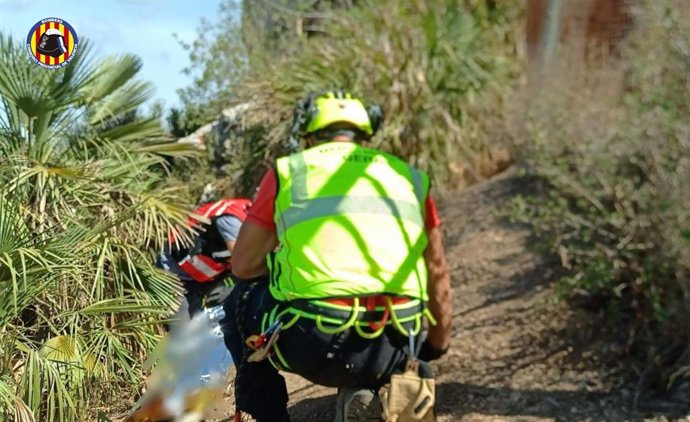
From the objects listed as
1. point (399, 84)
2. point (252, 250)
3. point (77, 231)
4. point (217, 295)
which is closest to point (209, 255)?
point (217, 295)

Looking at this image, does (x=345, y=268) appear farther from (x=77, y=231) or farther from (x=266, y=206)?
(x=77, y=231)

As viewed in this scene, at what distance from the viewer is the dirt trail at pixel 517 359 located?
17.5 ft

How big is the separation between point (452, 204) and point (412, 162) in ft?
2.06

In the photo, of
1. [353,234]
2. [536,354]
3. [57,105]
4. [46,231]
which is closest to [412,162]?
[536,354]

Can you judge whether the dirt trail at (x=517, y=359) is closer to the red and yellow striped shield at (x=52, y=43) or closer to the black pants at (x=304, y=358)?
the black pants at (x=304, y=358)

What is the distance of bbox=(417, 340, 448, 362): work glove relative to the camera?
4.00m

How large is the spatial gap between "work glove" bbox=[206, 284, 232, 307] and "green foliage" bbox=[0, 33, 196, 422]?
0.35 m

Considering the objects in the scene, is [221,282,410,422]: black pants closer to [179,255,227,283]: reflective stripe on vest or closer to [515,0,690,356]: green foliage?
[179,255,227,283]: reflective stripe on vest

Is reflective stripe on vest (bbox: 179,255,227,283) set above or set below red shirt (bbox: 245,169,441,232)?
below

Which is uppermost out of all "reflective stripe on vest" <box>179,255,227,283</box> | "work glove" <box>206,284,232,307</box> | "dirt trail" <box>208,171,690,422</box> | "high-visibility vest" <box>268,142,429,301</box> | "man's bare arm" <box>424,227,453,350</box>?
"high-visibility vest" <box>268,142,429,301</box>

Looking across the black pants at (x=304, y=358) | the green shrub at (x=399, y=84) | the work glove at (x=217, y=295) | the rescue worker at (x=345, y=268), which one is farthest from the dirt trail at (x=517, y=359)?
the green shrub at (x=399, y=84)

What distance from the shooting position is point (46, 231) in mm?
4832

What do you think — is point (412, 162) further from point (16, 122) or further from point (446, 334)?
point (446, 334)

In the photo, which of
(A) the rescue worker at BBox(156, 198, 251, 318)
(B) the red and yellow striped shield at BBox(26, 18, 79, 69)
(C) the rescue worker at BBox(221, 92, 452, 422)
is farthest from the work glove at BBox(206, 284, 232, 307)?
(C) the rescue worker at BBox(221, 92, 452, 422)
